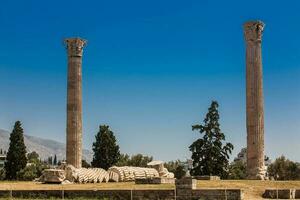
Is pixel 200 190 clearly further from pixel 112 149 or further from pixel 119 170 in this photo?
pixel 112 149

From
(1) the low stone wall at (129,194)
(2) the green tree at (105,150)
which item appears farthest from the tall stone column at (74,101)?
(2) the green tree at (105,150)

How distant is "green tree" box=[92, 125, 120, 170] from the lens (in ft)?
214

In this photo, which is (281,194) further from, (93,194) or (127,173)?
(127,173)

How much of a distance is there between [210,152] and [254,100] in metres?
14.5

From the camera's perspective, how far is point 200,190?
2445 cm

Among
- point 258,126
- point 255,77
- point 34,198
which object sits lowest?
point 34,198

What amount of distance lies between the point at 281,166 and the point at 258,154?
3387cm

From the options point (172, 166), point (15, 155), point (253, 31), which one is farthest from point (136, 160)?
point (253, 31)

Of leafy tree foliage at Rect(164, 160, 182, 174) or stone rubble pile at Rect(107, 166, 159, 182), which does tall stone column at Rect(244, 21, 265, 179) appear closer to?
stone rubble pile at Rect(107, 166, 159, 182)

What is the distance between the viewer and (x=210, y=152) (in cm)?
5372

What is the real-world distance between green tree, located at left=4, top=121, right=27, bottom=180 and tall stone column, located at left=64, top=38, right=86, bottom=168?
19748 mm

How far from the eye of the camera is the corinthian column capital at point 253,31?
40.5 metres

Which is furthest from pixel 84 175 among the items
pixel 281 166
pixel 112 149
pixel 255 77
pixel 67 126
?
pixel 281 166

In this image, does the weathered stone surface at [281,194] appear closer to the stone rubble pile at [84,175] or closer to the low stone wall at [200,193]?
the low stone wall at [200,193]
